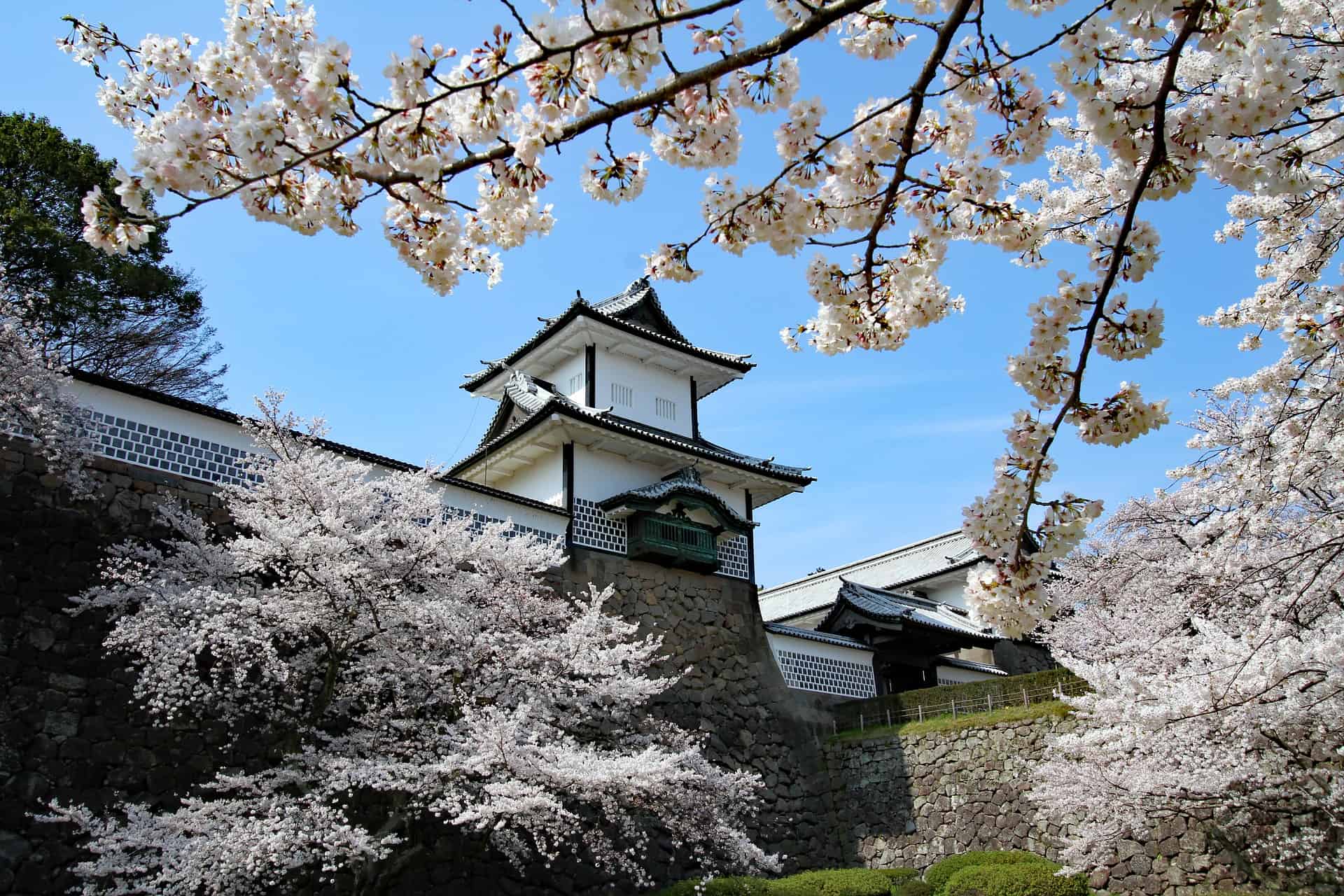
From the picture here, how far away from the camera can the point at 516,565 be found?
10.2m

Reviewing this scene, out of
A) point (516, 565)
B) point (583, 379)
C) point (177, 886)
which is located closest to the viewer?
point (177, 886)

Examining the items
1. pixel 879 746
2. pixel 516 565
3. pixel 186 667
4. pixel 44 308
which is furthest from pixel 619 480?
pixel 44 308

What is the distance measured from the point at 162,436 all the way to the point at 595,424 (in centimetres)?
558

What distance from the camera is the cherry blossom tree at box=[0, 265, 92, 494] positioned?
850 centimetres

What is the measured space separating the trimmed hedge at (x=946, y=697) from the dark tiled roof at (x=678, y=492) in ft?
11.4

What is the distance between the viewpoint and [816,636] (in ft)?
51.2

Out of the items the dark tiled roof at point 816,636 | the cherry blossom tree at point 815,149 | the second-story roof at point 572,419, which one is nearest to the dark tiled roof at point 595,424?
the second-story roof at point 572,419

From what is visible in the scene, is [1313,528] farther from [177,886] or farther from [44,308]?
[44,308]

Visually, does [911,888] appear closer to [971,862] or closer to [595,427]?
[971,862]

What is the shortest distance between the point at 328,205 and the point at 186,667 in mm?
6415

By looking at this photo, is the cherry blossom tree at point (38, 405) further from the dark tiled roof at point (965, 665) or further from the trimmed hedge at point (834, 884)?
the dark tiled roof at point (965, 665)

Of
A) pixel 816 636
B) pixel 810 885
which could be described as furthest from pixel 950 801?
pixel 810 885

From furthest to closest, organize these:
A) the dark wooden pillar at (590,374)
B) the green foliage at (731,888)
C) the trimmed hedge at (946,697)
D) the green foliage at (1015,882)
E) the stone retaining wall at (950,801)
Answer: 1. the dark wooden pillar at (590,374)
2. the trimmed hedge at (946,697)
3. the stone retaining wall at (950,801)
4. the green foliage at (1015,882)
5. the green foliage at (731,888)

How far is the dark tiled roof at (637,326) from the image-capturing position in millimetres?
15023
